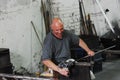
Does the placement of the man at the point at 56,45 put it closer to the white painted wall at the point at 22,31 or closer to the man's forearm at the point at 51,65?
the man's forearm at the point at 51,65

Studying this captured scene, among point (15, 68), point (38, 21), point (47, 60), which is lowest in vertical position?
point (15, 68)

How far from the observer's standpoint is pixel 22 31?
5.89 meters

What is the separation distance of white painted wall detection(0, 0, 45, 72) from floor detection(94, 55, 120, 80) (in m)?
1.48

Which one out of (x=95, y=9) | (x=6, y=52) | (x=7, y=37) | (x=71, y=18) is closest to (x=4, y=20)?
(x=7, y=37)

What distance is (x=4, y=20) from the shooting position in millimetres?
5457

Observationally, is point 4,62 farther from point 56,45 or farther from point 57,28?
point 57,28

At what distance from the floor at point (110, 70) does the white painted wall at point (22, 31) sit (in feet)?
4.87

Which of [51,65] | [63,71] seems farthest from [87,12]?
[63,71]

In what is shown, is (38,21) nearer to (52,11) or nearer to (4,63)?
(52,11)

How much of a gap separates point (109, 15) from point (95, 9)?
1.43 feet

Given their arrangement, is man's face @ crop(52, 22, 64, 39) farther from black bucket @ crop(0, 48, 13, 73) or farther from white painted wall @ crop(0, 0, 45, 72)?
white painted wall @ crop(0, 0, 45, 72)

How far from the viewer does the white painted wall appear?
217 inches

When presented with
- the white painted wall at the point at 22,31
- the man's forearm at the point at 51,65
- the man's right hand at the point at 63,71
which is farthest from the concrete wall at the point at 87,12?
the man's right hand at the point at 63,71

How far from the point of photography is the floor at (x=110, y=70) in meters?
5.79
